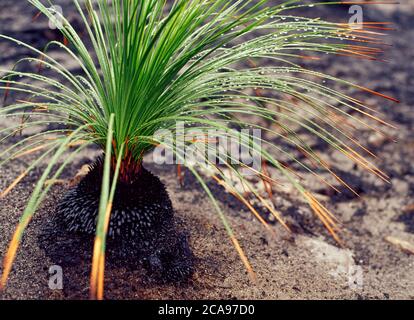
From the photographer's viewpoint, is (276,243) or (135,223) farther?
(276,243)

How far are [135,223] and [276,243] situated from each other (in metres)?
0.81

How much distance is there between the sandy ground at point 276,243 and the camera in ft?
5.74

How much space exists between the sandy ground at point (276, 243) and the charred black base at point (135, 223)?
55mm

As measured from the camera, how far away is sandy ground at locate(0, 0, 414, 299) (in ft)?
5.74

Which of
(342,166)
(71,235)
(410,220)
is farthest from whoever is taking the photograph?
(342,166)

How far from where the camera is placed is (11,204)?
6.76ft

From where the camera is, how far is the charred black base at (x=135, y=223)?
1.80 m

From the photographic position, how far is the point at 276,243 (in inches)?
92.5

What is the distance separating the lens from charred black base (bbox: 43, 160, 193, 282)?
1798 millimetres

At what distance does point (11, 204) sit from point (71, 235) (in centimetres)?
39

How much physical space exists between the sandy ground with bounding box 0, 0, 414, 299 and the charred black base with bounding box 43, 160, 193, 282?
6 centimetres

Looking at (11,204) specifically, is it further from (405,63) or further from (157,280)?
(405,63)
